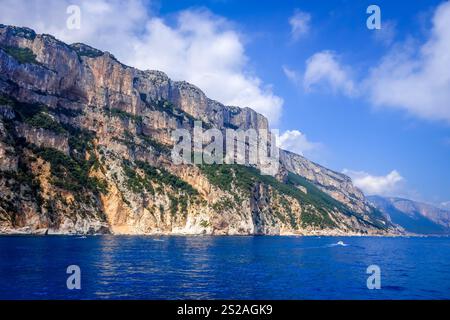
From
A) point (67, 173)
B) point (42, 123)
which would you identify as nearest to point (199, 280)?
point (67, 173)

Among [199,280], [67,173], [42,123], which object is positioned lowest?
[199,280]

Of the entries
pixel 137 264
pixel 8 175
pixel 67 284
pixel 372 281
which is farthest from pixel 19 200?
pixel 372 281

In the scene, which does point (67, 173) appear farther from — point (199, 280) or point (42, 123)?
point (199, 280)

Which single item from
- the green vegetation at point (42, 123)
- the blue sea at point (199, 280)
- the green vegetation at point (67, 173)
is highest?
the green vegetation at point (42, 123)

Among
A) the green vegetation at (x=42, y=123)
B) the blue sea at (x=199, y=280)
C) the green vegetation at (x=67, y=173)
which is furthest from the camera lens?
the green vegetation at (x=42, y=123)

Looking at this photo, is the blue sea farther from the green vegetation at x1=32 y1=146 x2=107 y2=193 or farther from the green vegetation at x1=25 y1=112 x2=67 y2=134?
the green vegetation at x1=25 y1=112 x2=67 y2=134

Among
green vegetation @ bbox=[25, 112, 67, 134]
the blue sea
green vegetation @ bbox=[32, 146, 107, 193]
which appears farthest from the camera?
green vegetation @ bbox=[25, 112, 67, 134]

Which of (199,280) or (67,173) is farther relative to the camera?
(67,173)

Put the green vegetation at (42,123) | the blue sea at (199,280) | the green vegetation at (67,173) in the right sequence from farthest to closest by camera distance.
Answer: the green vegetation at (42,123) < the green vegetation at (67,173) < the blue sea at (199,280)

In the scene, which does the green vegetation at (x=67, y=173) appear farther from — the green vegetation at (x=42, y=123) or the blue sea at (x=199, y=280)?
the blue sea at (x=199, y=280)

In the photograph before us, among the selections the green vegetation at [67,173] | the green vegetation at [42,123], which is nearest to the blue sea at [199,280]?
the green vegetation at [67,173]

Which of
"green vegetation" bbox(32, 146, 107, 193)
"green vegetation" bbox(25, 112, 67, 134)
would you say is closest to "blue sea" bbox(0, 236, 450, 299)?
"green vegetation" bbox(32, 146, 107, 193)
